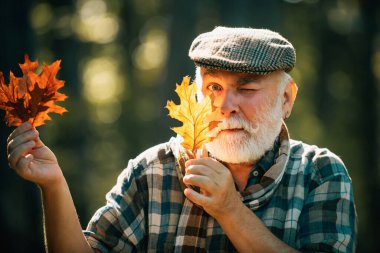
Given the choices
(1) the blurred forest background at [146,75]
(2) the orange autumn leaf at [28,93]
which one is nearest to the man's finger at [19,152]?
(2) the orange autumn leaf at [28,93]

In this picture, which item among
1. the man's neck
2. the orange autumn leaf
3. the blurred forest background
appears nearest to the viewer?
the orange autumn leaf

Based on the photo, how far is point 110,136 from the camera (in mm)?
31250

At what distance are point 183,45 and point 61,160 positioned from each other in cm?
1336

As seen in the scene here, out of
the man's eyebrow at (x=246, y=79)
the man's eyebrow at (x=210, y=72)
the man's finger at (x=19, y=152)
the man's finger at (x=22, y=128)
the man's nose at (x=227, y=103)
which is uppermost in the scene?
the man's eyebrow at (x=210, y=72)

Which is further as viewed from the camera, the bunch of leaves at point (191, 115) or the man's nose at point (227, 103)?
the man's nose at point (227, 103)

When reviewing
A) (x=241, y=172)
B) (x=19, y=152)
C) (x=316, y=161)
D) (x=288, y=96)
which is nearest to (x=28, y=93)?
(x=19, y=152)

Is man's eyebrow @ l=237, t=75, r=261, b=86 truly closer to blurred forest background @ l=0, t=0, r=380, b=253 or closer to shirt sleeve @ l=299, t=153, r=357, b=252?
shirt sleeve @ l=299, t=153, r=357, b=252

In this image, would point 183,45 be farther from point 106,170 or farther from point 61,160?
point 106,170

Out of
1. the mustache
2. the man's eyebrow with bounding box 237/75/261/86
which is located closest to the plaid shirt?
the mustache

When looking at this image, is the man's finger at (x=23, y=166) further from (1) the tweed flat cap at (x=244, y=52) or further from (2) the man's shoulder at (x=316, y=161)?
(2) the man's shoulder at (x=316, y=161)

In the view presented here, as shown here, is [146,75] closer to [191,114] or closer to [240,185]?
[240,185]

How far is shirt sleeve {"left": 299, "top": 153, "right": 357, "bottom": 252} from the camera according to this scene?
11.6ft

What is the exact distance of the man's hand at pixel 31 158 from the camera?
3.09 meters

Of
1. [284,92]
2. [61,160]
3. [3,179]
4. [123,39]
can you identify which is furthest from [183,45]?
[123,39]
